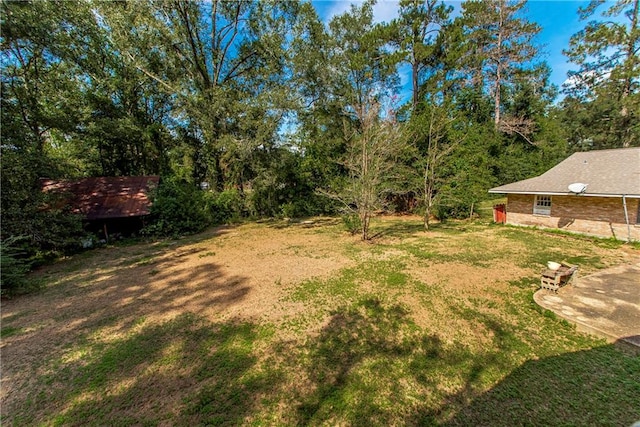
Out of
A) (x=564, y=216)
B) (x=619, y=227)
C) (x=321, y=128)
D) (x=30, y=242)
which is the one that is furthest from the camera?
(x=321, y=128)

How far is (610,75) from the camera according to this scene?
16219 mm

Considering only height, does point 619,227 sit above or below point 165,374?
above

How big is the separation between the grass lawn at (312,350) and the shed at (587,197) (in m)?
2.58

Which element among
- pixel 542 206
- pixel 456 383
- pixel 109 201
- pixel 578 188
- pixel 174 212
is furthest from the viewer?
pixel 174 212

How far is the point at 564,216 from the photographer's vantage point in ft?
33.9

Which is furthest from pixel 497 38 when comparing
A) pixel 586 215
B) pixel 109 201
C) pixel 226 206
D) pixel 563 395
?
pixel 109 201

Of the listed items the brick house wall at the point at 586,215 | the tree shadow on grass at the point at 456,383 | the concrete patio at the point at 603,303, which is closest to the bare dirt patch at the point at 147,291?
the tree shadow on grass at the point at 456,383

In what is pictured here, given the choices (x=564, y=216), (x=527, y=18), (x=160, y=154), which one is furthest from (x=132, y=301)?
(x=527, y=18)

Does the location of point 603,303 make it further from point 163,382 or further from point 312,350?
point 163,382

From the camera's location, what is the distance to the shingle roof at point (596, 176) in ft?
28.6

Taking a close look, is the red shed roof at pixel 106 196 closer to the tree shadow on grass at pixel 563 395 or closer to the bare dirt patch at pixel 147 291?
the bare dirt patch at pixel 147 291

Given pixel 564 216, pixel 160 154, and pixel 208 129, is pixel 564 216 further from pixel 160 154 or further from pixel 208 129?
pixel 160 154

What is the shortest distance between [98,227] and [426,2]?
2409cm

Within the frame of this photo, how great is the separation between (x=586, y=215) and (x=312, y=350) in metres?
12.4
